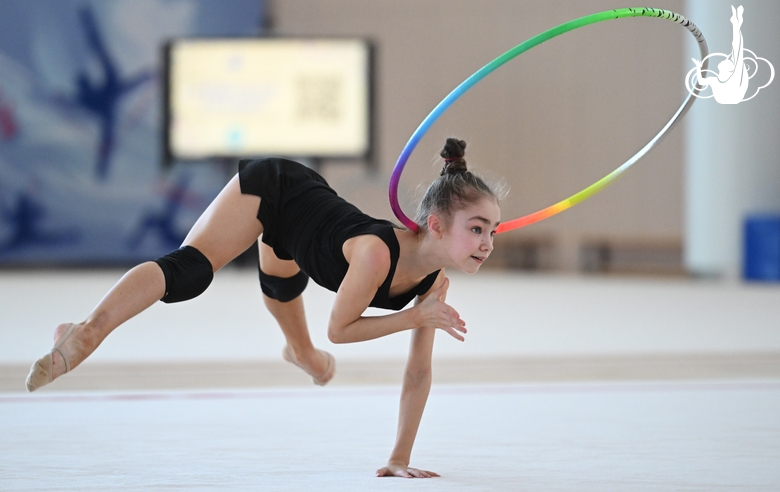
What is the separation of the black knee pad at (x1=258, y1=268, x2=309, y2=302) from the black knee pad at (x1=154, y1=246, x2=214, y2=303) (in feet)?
0.97

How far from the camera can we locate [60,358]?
1490mm

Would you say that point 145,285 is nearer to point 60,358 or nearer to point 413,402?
point 60,358

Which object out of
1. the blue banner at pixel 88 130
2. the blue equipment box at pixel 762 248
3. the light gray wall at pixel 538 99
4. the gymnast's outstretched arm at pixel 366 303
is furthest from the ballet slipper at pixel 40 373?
the blue banner at pixel 88 130

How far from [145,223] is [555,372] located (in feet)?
18.4

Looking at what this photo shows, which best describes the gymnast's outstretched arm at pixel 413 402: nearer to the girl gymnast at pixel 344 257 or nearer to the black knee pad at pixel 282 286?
the girl gymnast at pixel 344 257

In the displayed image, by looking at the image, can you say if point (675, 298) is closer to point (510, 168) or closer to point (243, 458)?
point (510, 168)

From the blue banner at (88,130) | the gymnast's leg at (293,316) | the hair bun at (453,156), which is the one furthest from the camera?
the blue banner at (88,130)

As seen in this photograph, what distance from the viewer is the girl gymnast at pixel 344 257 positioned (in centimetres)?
153

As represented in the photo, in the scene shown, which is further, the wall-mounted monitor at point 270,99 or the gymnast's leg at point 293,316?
the wall-mounted monitor at point 270,99

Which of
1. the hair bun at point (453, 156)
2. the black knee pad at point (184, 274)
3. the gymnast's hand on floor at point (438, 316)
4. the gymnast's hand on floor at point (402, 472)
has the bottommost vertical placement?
the gymnast's hand on floor at point (402, 472)

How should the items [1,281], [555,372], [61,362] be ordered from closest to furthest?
[61,362] < [555,372] < [1,281]

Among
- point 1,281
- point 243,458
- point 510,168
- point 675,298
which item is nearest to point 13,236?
point 1,281

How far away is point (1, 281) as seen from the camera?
257 inches

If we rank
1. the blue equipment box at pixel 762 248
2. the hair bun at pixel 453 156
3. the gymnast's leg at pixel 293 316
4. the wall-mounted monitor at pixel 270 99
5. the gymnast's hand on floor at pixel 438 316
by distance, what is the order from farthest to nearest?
the wall-mounted monitor at pixel 270 99 → the blue equipment box at pixel 762 248 → the gymnast's leg at pixel 293 316 → the hair bun at pixel 453 156 → the gymnast's hand on floor at pixel 438 316
